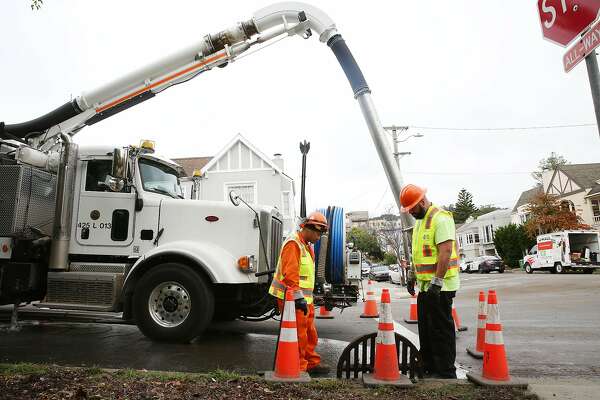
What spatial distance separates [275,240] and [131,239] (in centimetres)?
202

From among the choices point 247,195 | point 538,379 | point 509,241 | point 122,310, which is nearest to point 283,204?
point 247,195

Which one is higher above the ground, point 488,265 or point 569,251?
point 569,251

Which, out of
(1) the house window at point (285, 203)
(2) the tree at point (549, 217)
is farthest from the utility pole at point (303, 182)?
(2) the tree at point (549, 217)

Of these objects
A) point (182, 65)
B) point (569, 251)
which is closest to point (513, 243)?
point (569, 251)

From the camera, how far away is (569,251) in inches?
1075

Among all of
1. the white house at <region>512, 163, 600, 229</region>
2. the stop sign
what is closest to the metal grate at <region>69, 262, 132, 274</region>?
the stop sign

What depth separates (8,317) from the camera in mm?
8320

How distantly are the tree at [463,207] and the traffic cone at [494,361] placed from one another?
9059 centimetres

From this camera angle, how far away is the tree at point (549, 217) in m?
38.0

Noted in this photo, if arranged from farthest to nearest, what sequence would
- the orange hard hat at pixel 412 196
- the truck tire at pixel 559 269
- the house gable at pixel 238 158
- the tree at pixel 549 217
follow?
the tree at pixel 549 217, the truck tire at pixel 559 269, the house gable at pixel 238 158, the orange hard hat at pixel 412 196

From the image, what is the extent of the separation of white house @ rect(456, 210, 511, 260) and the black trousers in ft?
192

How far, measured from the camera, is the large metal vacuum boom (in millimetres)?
7367

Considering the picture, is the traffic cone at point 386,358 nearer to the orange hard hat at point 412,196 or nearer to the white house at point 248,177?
the orange hard hat at point 412,196

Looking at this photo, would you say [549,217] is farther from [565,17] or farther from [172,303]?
[565,17]
